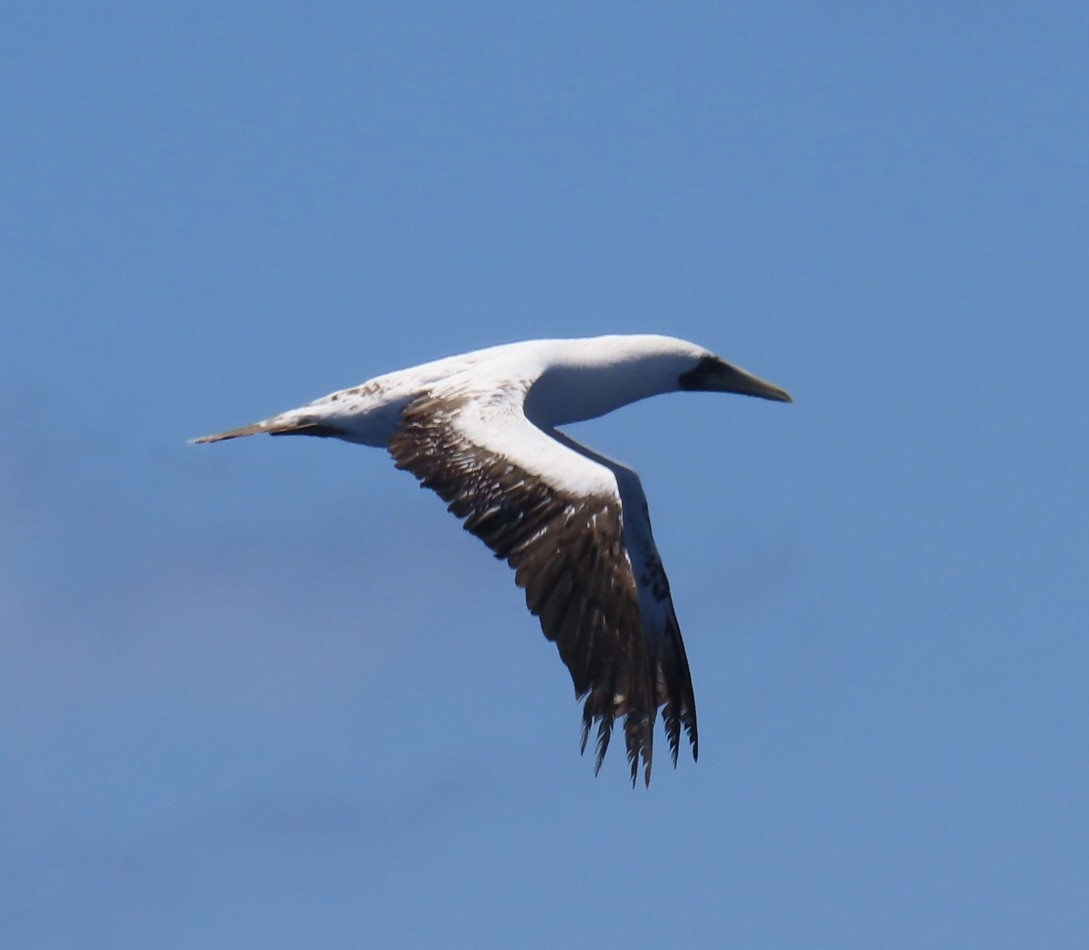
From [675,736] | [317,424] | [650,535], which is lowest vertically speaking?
[675,736]

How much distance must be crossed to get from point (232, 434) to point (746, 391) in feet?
Answer: 17.6

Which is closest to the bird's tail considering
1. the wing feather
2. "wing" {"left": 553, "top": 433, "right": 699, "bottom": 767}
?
the wing feather

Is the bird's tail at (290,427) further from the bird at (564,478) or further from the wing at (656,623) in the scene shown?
the wing at (656,623)

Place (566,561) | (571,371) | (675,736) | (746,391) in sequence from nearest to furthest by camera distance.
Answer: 1. (566,561)
2. (675,736)
3. (571,371)
4. (746,391)

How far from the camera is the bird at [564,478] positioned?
21.2 metres

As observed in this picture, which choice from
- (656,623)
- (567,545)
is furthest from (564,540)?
(656,623)

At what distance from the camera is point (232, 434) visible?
25.4m

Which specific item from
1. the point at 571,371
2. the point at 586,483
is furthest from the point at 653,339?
the point at 586,483

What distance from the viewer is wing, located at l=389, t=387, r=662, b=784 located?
21125 millimetres

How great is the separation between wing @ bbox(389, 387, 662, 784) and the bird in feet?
0.04

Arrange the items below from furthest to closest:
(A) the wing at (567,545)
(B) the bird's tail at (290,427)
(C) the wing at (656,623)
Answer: (B) the bird's tail at (290,427) < (C) the wing at (656,623) < (A) the wing at (567,545)

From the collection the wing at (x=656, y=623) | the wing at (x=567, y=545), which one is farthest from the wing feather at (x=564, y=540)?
the wing at (x=656, y=623)

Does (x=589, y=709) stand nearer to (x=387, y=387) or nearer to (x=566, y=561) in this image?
(x=566, y=561)

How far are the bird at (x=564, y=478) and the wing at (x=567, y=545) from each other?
1cm
